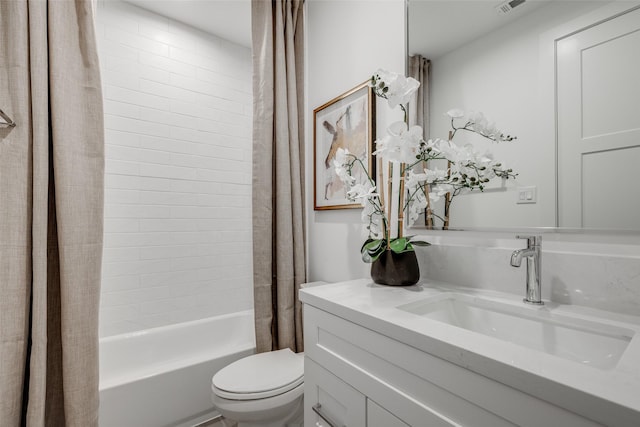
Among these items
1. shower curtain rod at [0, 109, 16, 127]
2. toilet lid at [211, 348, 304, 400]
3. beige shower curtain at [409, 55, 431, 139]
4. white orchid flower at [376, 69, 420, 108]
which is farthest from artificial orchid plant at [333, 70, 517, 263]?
shower curtain rod at [0, 109, 16, 127]

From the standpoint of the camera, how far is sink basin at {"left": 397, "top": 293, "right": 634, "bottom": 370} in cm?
62

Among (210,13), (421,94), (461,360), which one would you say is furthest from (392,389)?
(210,13)

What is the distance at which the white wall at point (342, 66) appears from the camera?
52.9 inches

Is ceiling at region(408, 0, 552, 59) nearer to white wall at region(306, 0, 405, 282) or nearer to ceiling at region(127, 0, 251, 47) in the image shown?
white wall at region(306, 0, 405, 282)

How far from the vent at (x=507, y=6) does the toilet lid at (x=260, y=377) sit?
1557mm

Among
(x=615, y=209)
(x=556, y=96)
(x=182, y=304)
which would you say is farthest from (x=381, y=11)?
(x=182, y=304)

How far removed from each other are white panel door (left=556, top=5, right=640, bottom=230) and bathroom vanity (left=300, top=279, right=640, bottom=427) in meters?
0.26

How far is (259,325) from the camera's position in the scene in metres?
1.62

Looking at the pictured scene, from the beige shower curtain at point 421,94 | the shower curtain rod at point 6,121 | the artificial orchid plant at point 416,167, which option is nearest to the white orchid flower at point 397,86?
the artificial orchid plant at point 416,167

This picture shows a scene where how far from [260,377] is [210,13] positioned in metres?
2.20

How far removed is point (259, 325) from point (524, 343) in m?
1.25

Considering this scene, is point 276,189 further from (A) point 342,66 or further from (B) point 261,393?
(B) point 261,393

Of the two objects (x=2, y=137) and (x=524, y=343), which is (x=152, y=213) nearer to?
(x=2, y=137)

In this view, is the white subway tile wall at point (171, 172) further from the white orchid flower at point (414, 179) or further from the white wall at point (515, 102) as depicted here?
the white wall at point (515, 102)
